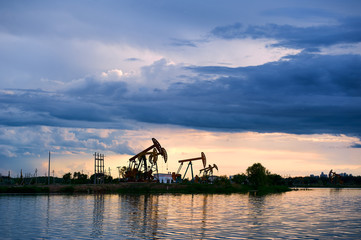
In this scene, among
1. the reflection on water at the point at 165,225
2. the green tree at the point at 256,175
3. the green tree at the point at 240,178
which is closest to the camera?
the reflection on water at the point at 165,225

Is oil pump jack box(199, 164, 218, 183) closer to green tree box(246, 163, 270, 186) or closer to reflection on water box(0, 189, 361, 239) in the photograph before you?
green tree box(246, 163, 270, 186)

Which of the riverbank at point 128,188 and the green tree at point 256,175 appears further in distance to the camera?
the green tree at point 256,175

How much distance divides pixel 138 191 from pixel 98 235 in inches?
2393

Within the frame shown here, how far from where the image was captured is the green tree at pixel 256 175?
125 m

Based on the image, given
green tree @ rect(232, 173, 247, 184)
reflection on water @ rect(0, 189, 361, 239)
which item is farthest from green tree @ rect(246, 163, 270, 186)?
reflection on water @ rect(0, 189, 361, 239)

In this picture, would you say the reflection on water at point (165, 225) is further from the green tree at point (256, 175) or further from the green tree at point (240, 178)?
the green tree at point (240, 178)

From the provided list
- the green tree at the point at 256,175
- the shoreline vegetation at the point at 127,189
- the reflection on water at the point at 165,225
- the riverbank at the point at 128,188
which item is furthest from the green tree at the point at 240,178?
the reflection on water at the point at 165,225

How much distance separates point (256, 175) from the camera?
12556 centimetres

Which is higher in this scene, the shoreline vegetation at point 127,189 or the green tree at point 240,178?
the green tree at point 240,178

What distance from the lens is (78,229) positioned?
31297mm

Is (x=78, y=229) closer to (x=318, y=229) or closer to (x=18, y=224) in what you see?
(x=18, y=224)

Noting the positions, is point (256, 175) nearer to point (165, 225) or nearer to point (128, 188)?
point (128, 188)

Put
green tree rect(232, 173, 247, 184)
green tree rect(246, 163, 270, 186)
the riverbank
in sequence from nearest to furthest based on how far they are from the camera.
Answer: the riverbank → green tree rect(246, 163, 270, 186) → green tree rect(232, 173, 247, 184)

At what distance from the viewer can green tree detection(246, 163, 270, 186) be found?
124831mm
